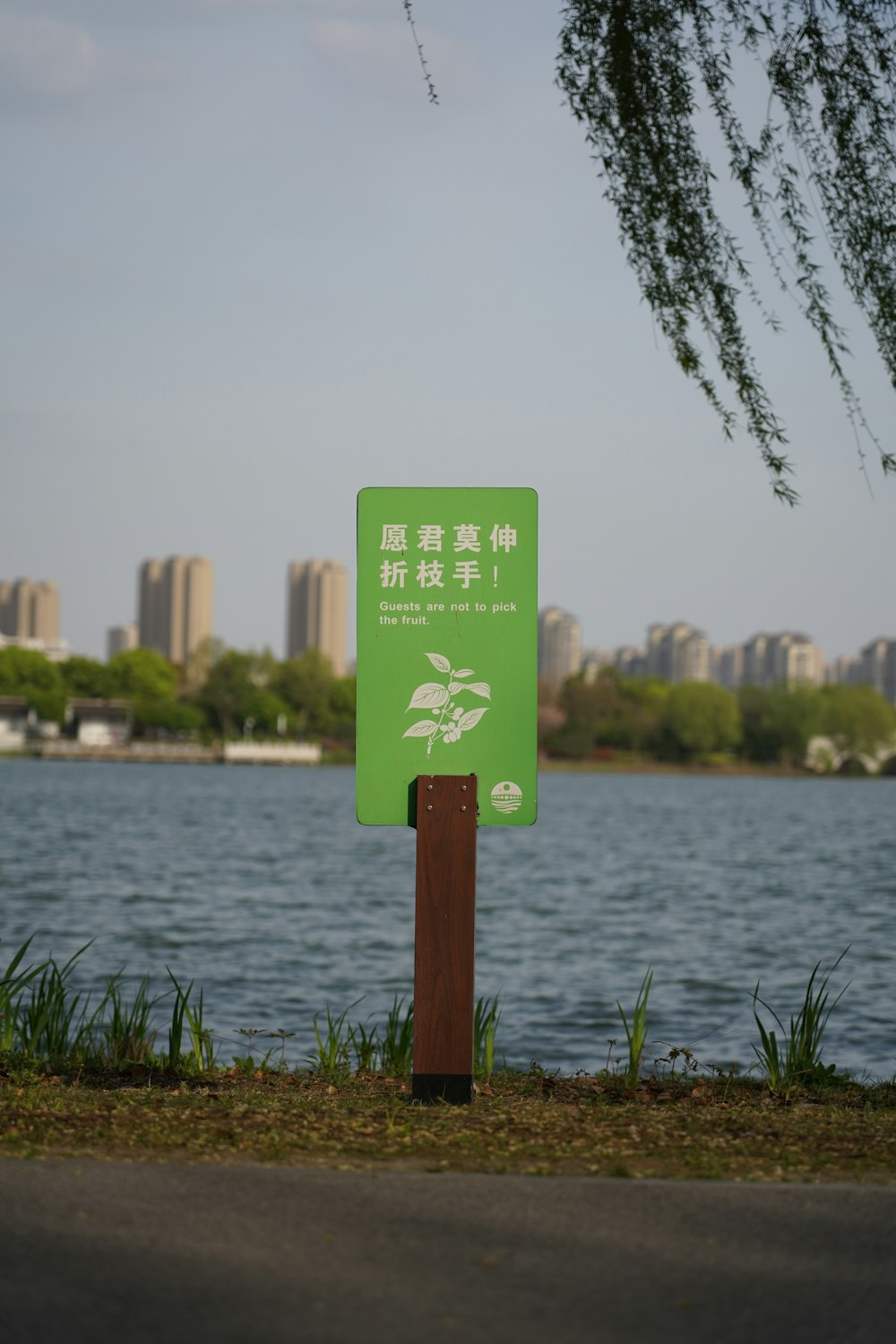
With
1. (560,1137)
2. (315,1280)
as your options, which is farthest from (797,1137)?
(315,1280)

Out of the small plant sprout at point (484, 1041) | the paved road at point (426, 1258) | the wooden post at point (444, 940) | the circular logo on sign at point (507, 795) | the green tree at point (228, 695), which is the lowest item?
the small plant sprout at point (484, 1041)

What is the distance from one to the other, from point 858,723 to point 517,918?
470 feet

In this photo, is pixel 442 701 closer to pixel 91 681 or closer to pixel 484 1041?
pixel 484 1041

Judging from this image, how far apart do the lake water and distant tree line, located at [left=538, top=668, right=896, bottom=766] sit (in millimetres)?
91126

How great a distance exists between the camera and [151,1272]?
4.28 m

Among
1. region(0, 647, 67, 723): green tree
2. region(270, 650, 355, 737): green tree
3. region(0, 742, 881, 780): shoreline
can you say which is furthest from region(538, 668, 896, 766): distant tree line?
region(0, 647, 67, 723): green tree

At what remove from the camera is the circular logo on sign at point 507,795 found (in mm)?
7070

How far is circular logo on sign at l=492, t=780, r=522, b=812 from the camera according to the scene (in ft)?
23.2

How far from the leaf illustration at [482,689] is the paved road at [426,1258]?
2.43 m

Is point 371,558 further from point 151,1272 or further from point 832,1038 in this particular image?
point 832,1038

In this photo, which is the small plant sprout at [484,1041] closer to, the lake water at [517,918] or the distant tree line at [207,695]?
the lake water at [517,918]

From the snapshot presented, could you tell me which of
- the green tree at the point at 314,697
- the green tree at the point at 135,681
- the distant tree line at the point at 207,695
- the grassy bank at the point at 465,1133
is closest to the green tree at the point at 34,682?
the distant tree line at the point at 207,695

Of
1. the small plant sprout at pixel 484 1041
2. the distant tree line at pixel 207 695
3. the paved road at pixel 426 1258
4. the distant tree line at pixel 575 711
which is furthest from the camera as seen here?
the distant tree line at pixel 207 695

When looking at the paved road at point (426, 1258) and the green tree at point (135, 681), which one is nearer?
the paved road at point (426, 1258)
